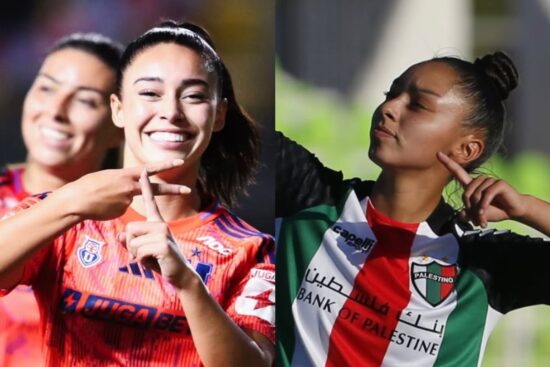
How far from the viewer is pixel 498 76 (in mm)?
4184

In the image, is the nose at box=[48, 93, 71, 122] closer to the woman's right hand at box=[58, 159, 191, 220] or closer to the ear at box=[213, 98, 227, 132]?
the woman's right hand at box=[58, 159, 191, 220]

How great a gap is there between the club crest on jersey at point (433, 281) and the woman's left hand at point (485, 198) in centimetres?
22

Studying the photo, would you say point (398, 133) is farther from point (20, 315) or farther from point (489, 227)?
point (20, 315)

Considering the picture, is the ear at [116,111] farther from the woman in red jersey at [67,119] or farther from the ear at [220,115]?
the ear at [220,115]

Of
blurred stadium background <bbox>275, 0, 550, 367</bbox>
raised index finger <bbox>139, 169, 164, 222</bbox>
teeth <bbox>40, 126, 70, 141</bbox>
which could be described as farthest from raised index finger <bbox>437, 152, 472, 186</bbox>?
teeth <bbox>40, 126, 70, 141</bbox>

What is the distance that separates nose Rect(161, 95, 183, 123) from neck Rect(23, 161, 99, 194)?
315 millimetres

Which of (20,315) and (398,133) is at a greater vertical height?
(398,133)

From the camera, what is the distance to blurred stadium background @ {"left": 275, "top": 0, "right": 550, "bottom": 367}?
4.15 meters

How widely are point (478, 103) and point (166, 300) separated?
4.52 feet

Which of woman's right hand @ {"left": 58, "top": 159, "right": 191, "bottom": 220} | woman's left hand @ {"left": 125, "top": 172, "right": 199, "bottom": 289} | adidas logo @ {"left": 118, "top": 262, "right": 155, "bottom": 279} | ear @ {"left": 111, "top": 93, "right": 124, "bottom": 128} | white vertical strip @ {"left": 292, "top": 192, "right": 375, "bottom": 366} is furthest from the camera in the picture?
white vertical strip @ {"left": 292, "top": 192, "right": 375, "bottom": 366}

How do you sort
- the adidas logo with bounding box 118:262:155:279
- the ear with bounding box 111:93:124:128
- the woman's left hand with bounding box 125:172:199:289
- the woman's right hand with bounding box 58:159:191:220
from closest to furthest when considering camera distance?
the woman's left hand with bounding box 125:172:199:289
the woman's right hand with bounding box 58:159:191:220
the adidas logo with bounding box 118:262:155:279
the ear with bounding box 111:93:124:128

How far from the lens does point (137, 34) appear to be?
12.8 feet

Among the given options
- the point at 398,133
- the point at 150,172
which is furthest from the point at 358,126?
the point at 150,172

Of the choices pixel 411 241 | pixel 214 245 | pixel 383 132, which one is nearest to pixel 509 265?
pixel 411 241
